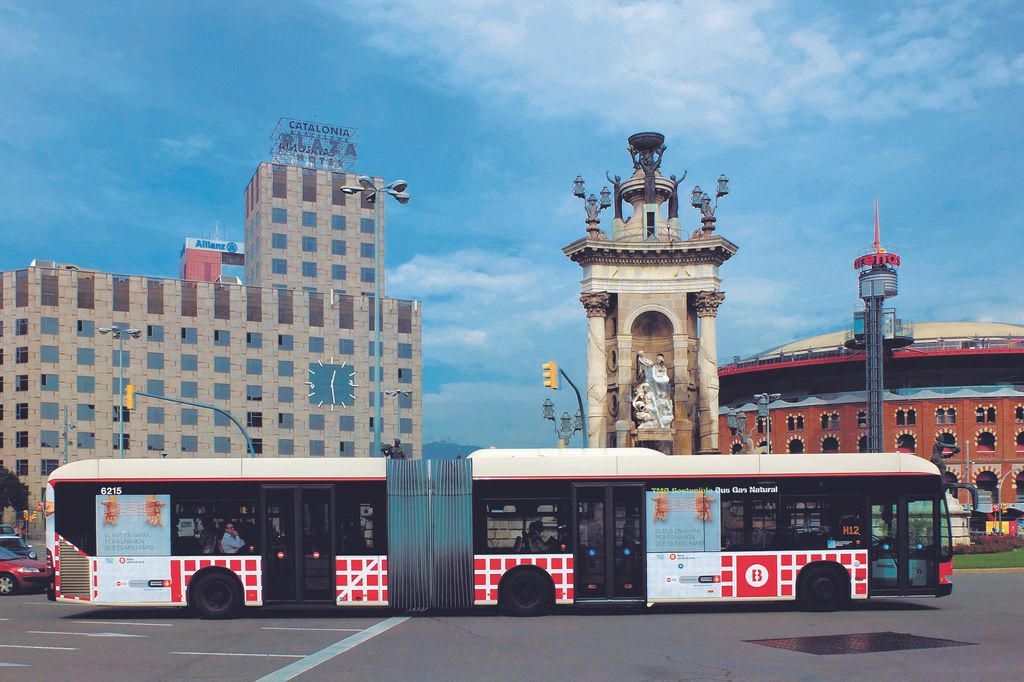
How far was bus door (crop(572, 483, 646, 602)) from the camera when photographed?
19.1m

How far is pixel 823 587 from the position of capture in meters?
19.4

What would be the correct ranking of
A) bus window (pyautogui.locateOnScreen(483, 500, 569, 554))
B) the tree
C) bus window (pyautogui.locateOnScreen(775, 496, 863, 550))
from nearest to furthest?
bus window (pyautogui.locateOnScreen(483, 500, 569, 554)), bus window (pyautogui.locateOnScreen(775, 496, 863, 550)), the tree

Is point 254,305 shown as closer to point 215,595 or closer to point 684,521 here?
point 215,595

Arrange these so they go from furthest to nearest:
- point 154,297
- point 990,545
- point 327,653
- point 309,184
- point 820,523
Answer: point 309,184
point 154,297
point 990,545
point 820,523
point 327,653

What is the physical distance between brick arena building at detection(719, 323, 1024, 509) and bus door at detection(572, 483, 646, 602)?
72.3 meters

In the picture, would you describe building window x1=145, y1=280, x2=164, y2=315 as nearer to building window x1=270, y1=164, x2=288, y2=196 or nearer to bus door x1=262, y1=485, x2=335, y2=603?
building window x1=270, y1=164, x2=288, y2=196

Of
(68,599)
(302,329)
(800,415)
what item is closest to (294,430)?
(302,329)

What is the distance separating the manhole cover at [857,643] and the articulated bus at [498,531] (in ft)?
11.4

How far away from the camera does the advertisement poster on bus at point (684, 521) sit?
63.1 ft

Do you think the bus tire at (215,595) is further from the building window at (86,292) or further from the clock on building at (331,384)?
the clock on building at (331,384)

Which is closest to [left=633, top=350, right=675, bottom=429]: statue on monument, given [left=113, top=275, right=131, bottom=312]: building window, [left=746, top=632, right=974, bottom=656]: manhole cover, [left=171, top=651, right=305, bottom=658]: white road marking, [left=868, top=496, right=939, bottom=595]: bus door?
Result: [left=868, top=496, right=939, bottom=595]: bus door

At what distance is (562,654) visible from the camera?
14.3 m

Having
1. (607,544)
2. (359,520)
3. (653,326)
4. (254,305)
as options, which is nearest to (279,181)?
(254,305)

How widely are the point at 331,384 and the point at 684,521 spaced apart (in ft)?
258
